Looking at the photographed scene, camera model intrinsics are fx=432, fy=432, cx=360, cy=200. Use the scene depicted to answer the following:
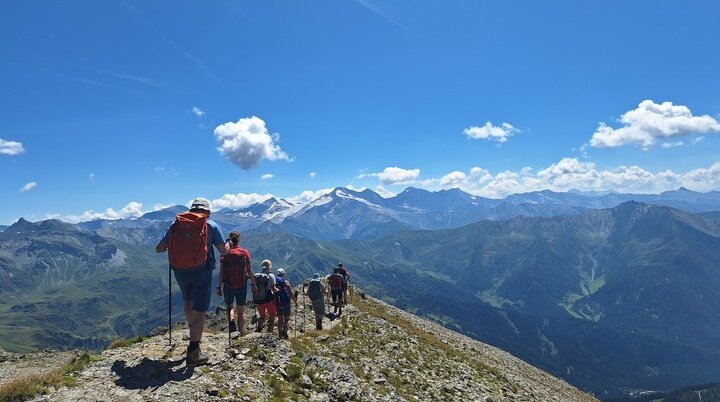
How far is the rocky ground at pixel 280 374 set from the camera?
12773 mm

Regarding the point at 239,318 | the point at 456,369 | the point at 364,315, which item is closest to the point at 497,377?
the point at 456,369

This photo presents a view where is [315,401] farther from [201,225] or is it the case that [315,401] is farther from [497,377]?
[497,377]

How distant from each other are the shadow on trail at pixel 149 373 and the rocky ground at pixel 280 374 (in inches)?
1.1

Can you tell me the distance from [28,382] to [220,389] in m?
5.15

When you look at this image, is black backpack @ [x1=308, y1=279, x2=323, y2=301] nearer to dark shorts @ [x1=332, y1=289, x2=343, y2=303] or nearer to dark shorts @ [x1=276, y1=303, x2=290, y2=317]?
dark shorts @ [x1=276, y1=303, x2=290, y2=317]

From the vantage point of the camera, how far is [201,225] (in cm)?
1348

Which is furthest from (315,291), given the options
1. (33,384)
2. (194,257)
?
(33,384)

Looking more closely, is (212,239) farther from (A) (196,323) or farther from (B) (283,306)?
(B) (283,306)

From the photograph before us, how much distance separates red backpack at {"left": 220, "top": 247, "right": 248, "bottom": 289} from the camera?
61.5 feet

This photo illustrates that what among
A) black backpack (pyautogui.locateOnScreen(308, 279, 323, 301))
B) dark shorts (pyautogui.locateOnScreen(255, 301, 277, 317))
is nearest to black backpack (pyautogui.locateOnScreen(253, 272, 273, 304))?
dark shorts (pyautogui.locateOnScreen(255, 301, 277, 317))

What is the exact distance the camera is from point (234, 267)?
19031 mm

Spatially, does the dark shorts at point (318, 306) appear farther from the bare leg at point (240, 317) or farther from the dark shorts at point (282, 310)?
the bare leg at point (240, 317)

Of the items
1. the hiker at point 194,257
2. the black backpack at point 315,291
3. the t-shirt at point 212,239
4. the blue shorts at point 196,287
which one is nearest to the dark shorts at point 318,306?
the black backpack at point 315,291

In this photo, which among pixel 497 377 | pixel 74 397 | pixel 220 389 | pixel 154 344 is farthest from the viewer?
pixel 497 377
